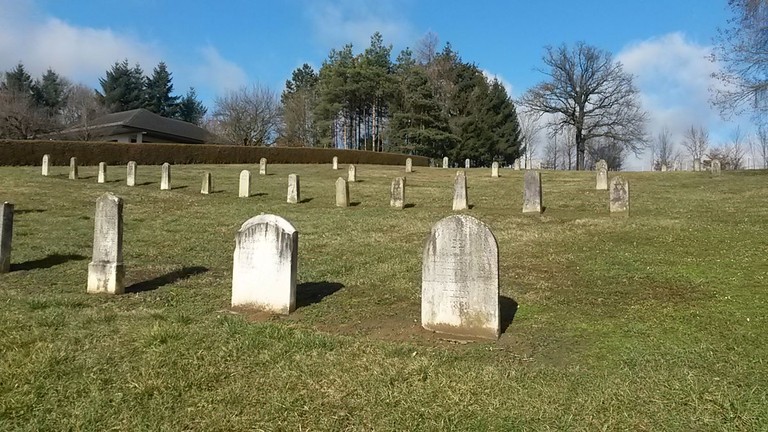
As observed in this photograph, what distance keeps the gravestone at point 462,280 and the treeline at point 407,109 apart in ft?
156

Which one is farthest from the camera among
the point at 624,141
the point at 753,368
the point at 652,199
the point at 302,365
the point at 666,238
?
the point at 624,141

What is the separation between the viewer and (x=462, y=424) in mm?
3475

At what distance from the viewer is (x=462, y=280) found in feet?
17.7

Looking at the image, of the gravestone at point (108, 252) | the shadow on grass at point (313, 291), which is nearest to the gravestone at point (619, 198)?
the shadow on grass at point (313, 291)

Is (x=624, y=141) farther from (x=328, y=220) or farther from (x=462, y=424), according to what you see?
(x=462, y=424)

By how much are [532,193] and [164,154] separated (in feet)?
102

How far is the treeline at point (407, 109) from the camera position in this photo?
54.0 metres

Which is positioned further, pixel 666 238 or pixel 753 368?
pixel 666 238

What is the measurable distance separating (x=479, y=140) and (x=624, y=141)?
14074mm

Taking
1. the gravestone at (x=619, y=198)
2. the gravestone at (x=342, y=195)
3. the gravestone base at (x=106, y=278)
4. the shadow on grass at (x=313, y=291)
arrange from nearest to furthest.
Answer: the shadow on grass at (x=313, y=291)
the gravestone base at (x=106, y=278)
the gravestone at (x=619, y=198)
the gravestone at (x=342, y=195)

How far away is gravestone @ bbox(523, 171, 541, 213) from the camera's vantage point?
1383 cm

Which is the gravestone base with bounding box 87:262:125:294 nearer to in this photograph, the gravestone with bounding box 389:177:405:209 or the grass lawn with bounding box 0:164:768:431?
the grass lawn with bounding box 0:164:768:431

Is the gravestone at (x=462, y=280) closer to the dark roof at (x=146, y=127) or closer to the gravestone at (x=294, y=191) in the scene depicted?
the gravestone at (x=294, y=191)

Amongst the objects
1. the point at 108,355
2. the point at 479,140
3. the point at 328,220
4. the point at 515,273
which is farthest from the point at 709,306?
the point at 479,140
